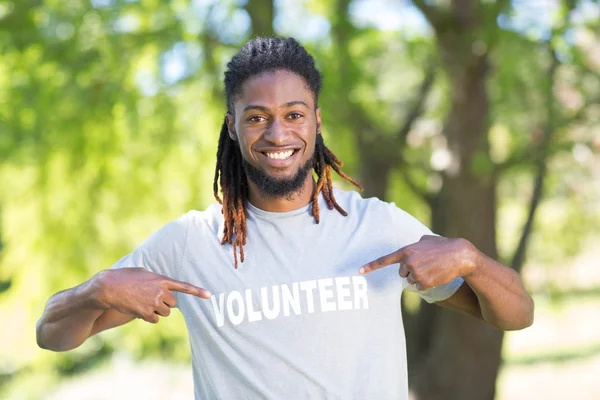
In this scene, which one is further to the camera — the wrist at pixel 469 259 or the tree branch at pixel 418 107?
the tree branch at pixel 418 107

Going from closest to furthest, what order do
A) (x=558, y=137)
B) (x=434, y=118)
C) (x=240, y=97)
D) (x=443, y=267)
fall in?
(x=443, y=267) → (x=240, y=97) → (x=558, y=137) → (x=434, y=118)

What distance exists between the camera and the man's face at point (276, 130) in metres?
2.43

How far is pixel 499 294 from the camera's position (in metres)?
2.33

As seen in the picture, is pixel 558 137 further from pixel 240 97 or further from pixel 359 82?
pixel 240 97

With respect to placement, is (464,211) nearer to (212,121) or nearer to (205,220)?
(212,121)

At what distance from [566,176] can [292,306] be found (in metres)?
6.70

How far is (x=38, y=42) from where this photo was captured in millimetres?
6168

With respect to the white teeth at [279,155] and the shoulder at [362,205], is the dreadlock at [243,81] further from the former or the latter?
the white teeth at [279,155]

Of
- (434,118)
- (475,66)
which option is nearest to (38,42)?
(475,66)

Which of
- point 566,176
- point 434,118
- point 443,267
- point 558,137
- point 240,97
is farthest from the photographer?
point 434,118

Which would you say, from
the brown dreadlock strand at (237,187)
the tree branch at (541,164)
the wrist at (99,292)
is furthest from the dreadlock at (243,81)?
the tree branch at (541,164)

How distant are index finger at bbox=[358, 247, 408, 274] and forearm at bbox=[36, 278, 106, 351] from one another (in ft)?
2.37

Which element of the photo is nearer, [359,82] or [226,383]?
[226,383]

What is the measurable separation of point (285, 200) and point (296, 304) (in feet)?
1.07
